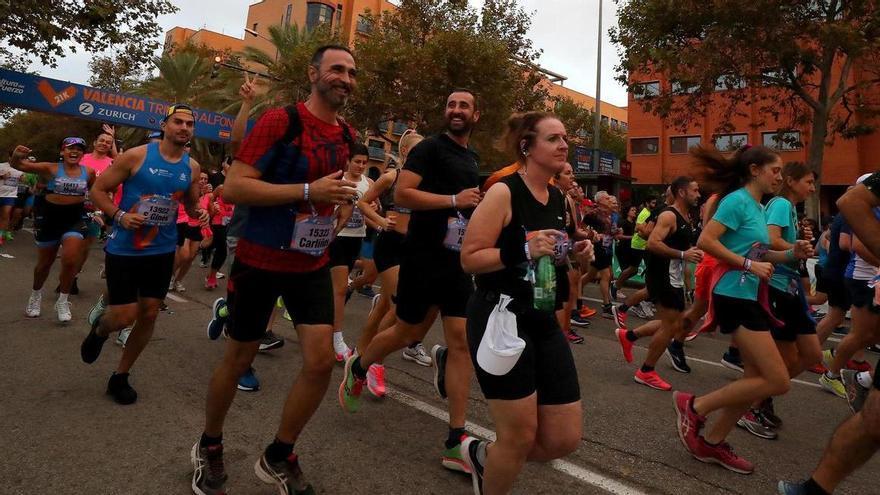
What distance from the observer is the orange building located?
29.0 metres

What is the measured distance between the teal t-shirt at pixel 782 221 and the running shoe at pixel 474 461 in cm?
282

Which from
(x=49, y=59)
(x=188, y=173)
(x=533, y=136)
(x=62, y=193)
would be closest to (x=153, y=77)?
(x=49, y=59)

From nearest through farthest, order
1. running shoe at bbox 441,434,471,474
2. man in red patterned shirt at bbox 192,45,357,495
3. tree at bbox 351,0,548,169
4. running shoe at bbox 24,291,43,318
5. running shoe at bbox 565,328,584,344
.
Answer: man in red patterned shirt at bbox 192,45,357,495
running shoe at bbox 441,434,471,474
running shoe at bbox 24,291,43,318
running shoe at bbox 565,328,584,344
tree at bbox 351,0,548,169

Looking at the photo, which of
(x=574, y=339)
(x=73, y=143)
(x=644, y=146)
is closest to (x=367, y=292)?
(x=574, y=339)

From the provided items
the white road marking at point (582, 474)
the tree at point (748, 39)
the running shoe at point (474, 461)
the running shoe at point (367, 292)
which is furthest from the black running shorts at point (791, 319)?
the tree at point (748, 39)

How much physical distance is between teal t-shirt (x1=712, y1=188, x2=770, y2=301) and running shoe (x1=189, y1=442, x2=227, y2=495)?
3.03 meters

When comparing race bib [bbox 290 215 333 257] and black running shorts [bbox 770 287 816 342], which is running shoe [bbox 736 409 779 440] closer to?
black running shorts [bbox 770 287 816 342]

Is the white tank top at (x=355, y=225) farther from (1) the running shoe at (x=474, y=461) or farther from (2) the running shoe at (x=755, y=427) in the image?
(2) the running shoe at (x=755, y=427)

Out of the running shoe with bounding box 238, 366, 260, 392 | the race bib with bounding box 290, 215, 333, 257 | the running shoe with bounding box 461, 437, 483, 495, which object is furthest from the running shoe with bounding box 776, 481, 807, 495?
the running shoe with bounding box 238, 366, 260, 392

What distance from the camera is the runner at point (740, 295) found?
10.7 ft

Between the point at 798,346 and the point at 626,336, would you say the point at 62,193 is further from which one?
the point at 798,346

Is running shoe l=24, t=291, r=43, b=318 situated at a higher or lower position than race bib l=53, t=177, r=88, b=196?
lower

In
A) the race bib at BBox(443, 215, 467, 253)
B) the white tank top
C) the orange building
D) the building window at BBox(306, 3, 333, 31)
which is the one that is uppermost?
the building window at BBox(306, 3, 333, 31)

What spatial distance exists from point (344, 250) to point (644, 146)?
121 ft
